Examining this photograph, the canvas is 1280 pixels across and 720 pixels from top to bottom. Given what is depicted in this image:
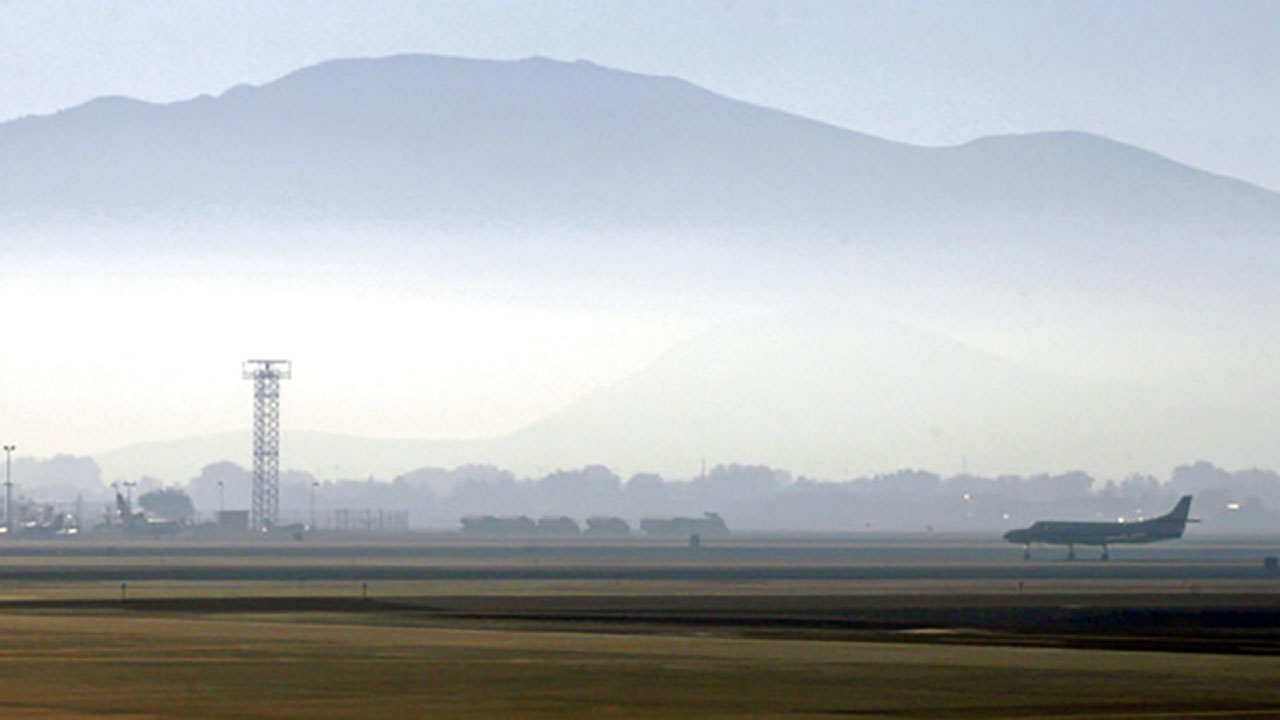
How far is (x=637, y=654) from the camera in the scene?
49.8 m

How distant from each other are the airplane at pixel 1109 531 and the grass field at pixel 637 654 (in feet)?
286

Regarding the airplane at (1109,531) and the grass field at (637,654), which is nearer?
the grass field at (637,654)

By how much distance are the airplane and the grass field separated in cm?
8717

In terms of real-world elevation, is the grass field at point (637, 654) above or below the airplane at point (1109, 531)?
below

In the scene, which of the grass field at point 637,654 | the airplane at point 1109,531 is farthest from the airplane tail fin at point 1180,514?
the grass field at point 637,654

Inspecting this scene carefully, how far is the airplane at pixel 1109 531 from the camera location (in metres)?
178

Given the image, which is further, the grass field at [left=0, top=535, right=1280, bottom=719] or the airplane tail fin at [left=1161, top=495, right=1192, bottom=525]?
the airplane tail fin at [left=1161, top=495, right=1192, bottom=525]

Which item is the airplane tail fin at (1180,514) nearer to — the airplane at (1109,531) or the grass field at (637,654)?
the airplane at (1109,531)

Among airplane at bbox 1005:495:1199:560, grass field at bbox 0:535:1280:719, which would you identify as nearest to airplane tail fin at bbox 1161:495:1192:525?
airplane at bbox 1005:495:1199:560

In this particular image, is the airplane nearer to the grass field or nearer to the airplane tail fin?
the airplane tail fin

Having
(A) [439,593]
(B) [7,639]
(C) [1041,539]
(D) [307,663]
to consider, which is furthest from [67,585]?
(C) [1041,539]

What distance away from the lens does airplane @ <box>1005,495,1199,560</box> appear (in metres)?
178

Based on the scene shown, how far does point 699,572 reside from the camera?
126000 mm

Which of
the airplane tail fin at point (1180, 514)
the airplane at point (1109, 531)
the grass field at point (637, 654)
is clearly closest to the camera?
the grass field at point (637, 654)
